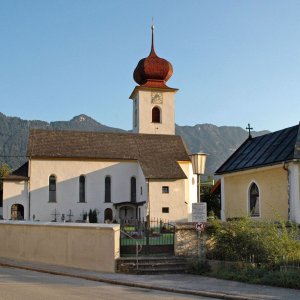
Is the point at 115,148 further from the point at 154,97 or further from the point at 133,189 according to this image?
the point at 154,97

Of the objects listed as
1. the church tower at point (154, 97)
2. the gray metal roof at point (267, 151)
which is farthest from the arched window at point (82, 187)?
the gray metal roof at point (267, 151)

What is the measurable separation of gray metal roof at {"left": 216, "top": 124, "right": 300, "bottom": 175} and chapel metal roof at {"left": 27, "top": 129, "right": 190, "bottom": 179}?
2188 centimetres

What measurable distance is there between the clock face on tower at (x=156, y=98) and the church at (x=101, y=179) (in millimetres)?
6530

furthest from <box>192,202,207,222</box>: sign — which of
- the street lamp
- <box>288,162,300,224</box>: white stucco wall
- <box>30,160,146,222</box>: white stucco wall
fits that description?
<box>30,160,146,222</box>: white stucco wall

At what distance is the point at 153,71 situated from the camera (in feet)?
202

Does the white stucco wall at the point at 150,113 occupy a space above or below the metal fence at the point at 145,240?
above

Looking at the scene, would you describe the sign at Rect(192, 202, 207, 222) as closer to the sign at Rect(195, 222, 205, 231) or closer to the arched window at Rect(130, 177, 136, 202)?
the sign at Rect(195, 222, 205, 231)

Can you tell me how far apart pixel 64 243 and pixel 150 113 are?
40.9 meters

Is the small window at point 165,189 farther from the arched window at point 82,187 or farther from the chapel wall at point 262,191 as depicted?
the chapel wall at point 262,191

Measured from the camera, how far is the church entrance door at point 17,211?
49438 millimetres

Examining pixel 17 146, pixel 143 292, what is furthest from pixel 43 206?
pixel 17 146

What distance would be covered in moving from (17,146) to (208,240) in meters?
181

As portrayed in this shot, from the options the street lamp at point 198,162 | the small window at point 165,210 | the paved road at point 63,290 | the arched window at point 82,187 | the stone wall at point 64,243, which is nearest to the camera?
the paved road at point 63,290

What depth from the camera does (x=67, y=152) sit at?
51.6 metres
